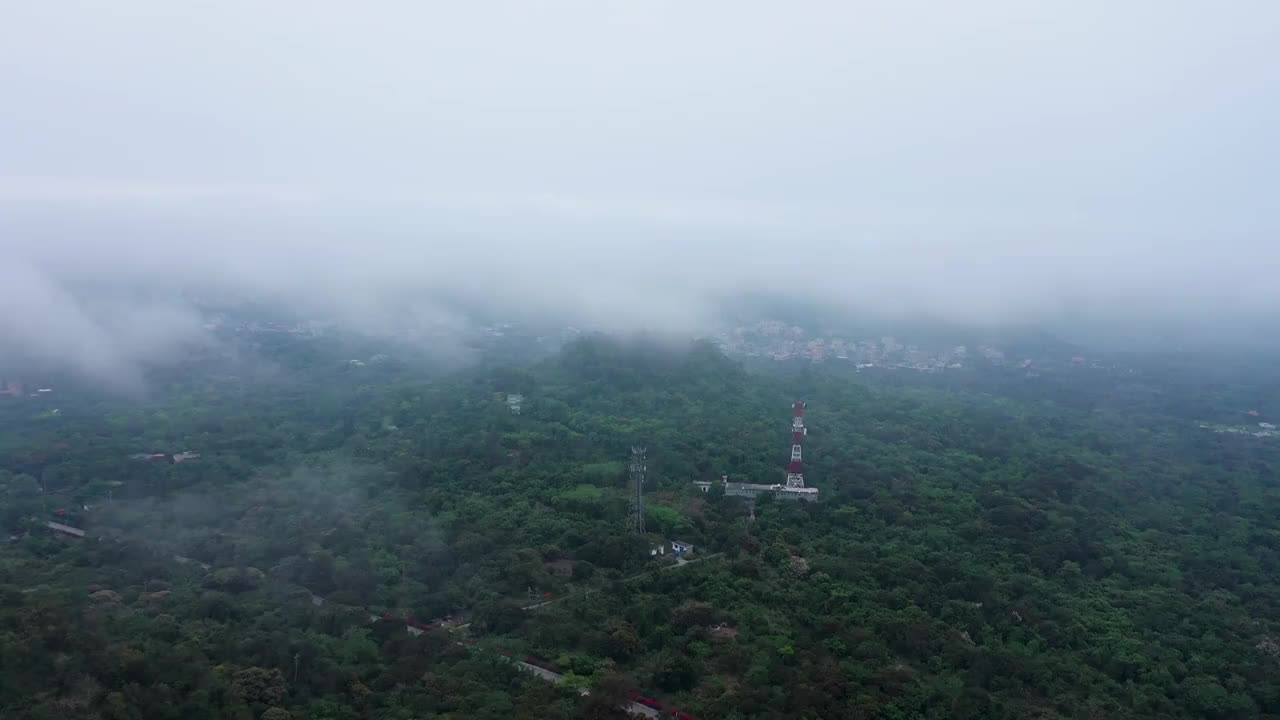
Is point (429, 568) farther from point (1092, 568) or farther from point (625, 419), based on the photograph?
point (1092, 568)

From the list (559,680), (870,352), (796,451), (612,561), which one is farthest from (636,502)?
(870,352)

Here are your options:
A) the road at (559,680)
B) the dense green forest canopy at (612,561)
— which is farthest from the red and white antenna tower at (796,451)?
the road at (559,680)

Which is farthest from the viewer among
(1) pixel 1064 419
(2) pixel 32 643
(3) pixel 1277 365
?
(3) pixel 1277 365

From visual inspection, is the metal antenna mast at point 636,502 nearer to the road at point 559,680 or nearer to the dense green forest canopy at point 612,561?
the dense green forest canopy at point 612,561

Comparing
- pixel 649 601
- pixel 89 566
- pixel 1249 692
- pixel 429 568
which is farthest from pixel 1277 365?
pixel 89 566

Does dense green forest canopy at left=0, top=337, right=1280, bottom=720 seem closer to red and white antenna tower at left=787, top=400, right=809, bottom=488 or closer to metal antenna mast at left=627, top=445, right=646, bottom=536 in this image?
metal antenna mast at left=627, top=445, right=646, bottom=536

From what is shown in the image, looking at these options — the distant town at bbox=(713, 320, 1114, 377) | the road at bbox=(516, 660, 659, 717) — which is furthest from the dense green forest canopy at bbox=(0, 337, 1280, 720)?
the distant town at bbox=(713, 320, 1114, 377)
